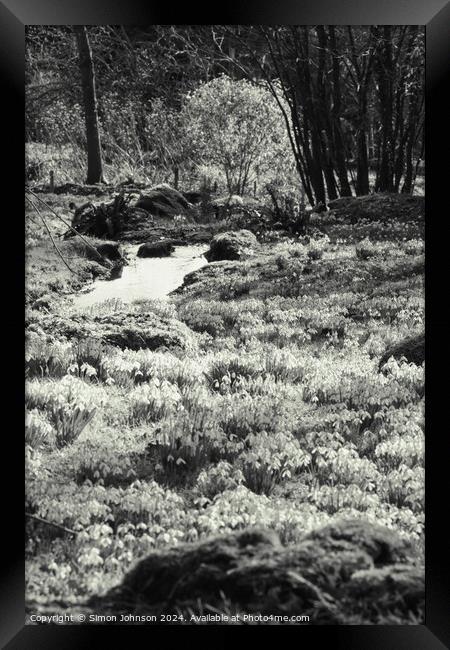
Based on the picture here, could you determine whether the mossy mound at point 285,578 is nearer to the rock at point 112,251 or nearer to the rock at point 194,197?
the rock at point 112,251

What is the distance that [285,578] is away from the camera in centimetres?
324

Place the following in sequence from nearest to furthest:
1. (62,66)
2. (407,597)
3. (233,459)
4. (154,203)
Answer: (407,597), (233,459), (62,66), (154,203)

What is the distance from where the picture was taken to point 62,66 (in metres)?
4.06

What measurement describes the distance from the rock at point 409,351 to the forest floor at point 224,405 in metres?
0.04

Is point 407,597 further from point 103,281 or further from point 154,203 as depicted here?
point 154,203

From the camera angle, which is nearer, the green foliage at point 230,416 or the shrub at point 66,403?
the green foliage at point 230,416

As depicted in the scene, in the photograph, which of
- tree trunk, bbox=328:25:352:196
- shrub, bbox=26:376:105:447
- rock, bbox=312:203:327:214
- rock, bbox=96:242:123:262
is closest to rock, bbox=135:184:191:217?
rock, bbox=96:242:123:262

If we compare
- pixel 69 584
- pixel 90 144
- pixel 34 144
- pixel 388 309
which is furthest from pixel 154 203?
pixel 69 584

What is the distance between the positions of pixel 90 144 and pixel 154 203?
53 centimetres

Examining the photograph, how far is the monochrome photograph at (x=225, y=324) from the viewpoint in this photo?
3387 mm
